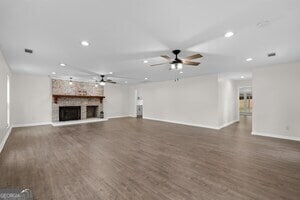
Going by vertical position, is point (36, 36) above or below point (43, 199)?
above

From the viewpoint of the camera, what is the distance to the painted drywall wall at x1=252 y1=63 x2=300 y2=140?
4777 mm

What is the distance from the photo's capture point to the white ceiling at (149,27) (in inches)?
76.7

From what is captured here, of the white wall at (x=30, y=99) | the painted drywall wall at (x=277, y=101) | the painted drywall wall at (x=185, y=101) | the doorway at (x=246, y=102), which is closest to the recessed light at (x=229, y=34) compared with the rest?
the painted drywall wall at (x=277, y=101)

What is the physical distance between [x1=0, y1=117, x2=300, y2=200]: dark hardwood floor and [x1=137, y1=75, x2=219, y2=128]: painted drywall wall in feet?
8.94

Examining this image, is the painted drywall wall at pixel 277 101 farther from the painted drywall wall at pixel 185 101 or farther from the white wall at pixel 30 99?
the white wall at pixel 30 99

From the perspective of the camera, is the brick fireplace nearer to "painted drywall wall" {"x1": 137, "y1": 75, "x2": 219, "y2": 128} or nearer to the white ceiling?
"painted drywall wall" {"x1": 137, "y1": 75, "x2": 219, "y2": 128}

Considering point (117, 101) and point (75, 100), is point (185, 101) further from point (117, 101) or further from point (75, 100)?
point (75, 100)

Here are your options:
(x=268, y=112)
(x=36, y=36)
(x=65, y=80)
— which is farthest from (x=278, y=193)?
(x=65, y=80)

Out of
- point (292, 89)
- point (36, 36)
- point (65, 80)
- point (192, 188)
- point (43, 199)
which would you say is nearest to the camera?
point (43, 199)

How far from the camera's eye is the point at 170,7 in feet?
6.49

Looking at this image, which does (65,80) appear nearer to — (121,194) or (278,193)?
(121,194)

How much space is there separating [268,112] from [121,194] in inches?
232

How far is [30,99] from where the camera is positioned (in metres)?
7.27

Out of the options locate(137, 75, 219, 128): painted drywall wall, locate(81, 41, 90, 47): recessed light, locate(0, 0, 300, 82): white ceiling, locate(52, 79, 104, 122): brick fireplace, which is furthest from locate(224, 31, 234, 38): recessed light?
locate(52, 79, 104, 122): brick fireplace
